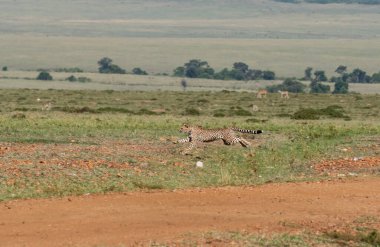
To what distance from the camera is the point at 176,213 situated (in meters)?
10.6

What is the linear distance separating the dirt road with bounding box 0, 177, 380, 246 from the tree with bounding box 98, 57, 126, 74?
7984 centimetres

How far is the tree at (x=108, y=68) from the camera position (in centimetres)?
9205

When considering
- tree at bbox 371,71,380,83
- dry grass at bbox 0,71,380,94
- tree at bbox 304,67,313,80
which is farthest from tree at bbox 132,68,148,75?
Answer: tree at bbox 371,71,380,83

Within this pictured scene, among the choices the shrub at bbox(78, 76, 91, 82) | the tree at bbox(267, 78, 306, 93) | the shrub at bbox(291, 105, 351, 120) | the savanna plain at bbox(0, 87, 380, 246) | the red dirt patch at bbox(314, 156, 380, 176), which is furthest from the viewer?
the shrub at bbox(78, 76, 91, 82)

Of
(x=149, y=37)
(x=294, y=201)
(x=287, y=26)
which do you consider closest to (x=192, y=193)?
(x=294, y=201)

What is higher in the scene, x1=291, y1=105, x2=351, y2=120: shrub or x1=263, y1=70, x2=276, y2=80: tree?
x1=291, y1=105, x2=351, y2=120: shrub

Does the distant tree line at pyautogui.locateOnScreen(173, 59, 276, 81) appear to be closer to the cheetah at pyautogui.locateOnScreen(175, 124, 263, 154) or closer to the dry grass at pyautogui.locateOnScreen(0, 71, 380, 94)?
the dry grass at pyautogui.locateOnScreen(0, 71, 380, 94)

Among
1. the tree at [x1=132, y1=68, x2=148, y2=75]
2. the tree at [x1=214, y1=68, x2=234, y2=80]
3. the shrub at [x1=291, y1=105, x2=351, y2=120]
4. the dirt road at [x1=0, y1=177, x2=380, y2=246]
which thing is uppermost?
the dirt road at [x1=0, y1=177, x2=380, y2=246]

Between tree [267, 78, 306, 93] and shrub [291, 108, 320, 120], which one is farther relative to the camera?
tree [267, 78, 306, 93]

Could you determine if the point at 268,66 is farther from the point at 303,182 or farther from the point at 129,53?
the point at 303,182

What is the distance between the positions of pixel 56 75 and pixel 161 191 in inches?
2891

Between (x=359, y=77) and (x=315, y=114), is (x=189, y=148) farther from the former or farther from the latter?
(x=359, y=77)

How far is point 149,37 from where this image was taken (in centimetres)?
13275

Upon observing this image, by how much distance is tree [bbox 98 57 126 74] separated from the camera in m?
92.1
